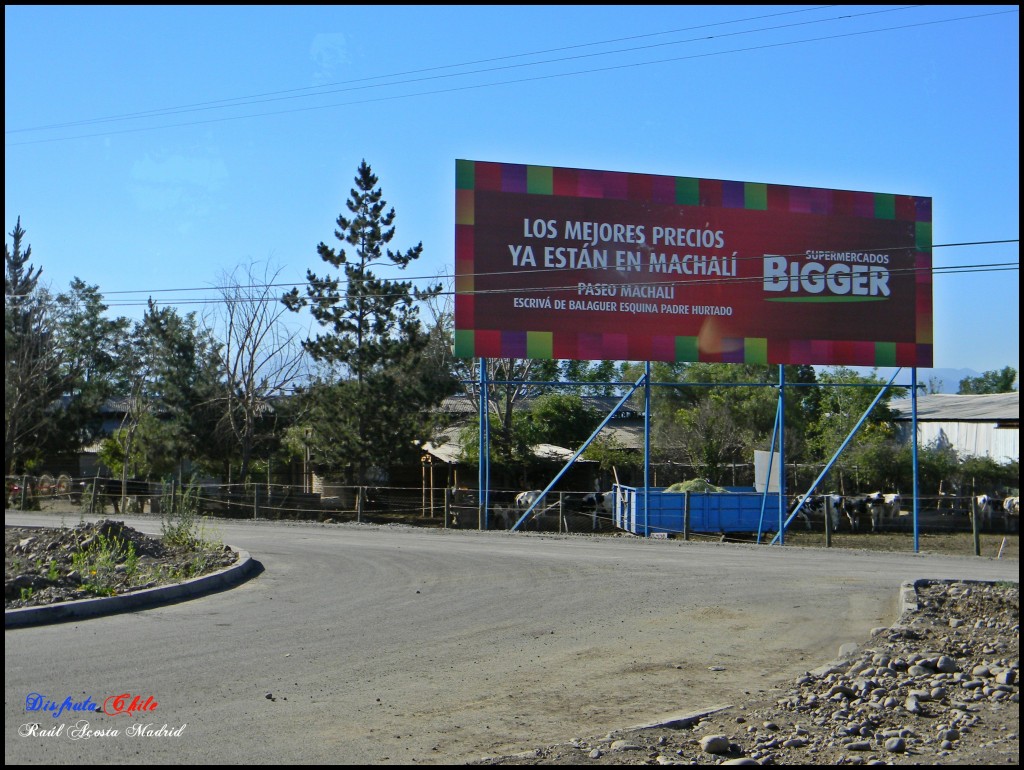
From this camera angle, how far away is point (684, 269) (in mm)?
27328

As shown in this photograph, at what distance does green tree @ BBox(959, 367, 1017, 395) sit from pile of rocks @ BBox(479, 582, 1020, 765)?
90407 mm

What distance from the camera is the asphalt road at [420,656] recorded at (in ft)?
20.7

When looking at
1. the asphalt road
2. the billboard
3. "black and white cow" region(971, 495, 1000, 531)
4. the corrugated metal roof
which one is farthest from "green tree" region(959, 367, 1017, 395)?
the asphalt road

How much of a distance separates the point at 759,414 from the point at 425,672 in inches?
1734

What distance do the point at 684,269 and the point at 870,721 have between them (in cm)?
2156

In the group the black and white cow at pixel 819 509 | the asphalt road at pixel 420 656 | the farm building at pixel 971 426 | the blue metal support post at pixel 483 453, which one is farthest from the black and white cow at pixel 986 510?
the asphalt road at pixel 420 656

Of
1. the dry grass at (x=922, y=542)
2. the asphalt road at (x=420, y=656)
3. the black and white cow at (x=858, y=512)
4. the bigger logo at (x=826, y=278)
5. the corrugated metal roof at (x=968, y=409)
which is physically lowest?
the dry grass at (x=922, y=542)

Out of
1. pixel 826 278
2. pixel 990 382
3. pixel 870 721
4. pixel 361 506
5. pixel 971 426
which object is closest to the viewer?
pixel 870 721

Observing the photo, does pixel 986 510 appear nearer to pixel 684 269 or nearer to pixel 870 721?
pixel 684 269

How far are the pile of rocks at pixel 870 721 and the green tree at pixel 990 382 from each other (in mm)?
90407

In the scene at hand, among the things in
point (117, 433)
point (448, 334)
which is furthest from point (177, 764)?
point (448, 334)

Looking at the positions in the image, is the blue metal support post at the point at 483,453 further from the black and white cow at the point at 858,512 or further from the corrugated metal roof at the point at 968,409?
the corrugated metal roof at the point at 968,409

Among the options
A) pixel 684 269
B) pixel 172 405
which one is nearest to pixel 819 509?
pixel 684 269

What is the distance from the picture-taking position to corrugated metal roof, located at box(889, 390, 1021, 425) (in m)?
44.4
